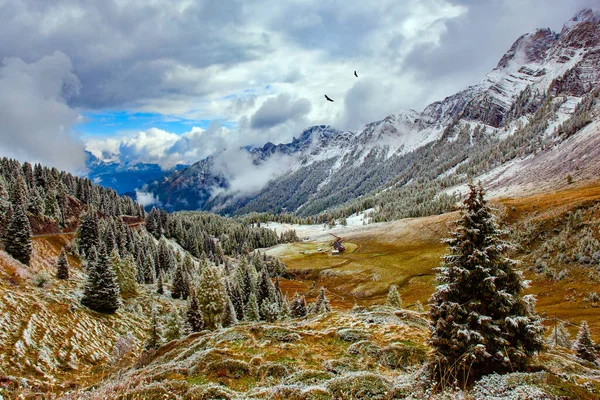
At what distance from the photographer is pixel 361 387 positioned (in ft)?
39.8

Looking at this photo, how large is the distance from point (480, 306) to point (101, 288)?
48.3 m

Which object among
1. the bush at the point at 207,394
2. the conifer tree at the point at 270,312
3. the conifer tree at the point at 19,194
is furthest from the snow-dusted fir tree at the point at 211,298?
the conifer tree at the point at 19,194

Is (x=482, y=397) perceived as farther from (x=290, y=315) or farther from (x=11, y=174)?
(x=11, y=174)

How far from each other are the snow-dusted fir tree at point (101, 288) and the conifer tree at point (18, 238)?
1675 centimetres

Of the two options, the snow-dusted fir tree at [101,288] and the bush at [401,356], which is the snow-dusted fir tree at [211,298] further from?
the bush at [401,356]

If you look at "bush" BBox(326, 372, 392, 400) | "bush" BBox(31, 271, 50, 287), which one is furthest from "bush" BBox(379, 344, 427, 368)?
"bush" BBox(31, 271, 50, 287)

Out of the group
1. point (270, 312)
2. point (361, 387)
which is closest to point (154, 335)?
point (270, 312)

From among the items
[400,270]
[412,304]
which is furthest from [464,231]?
[400,270]

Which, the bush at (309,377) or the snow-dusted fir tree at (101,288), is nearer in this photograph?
the bush at (309,377)

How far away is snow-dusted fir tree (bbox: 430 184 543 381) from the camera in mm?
13844

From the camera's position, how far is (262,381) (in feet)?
51.3

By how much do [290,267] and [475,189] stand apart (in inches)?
6059

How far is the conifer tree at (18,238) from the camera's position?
50.7 meters

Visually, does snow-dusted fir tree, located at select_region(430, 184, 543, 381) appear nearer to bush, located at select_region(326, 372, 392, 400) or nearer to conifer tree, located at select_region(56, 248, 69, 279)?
bush, located at select_region(326, 372, 392, 400)
